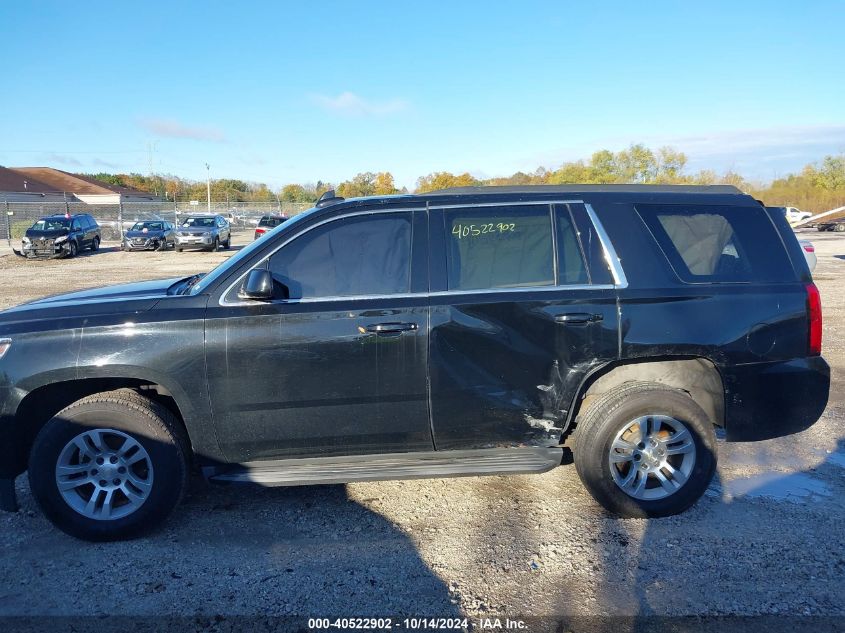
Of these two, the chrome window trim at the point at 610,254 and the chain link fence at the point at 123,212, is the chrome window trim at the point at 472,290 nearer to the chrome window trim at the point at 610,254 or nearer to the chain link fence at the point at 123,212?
the chrome window trim at the point at 610,254

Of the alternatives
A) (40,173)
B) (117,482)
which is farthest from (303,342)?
(40,173)

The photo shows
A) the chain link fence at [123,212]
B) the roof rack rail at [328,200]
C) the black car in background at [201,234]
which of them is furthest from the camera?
the chain link fence at [123,212]

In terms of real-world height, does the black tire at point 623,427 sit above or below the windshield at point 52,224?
below

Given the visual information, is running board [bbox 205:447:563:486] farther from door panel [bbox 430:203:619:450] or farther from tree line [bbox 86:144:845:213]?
tree line [bbox 86:144:845:213]

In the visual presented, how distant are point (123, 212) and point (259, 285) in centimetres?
4648

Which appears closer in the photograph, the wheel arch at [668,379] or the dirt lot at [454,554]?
the dirt lot at [454,554]

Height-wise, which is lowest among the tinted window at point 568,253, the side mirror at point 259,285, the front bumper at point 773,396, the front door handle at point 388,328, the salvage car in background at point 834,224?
the front bumper at point 773,396

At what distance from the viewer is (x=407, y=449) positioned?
379cm

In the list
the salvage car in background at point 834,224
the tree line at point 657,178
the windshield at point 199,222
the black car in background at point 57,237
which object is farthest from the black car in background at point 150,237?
the salvage car in background at point 834,224

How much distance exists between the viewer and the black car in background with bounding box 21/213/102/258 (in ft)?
76.9

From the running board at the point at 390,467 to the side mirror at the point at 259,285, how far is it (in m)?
1.01

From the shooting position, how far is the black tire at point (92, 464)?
139 inches

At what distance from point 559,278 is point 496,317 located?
0.49 metres

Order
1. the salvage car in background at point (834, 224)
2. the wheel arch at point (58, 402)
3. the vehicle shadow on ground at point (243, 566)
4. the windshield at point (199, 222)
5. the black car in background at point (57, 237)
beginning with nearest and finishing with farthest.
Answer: the vehicle shadow on ground at point (243, 566) → the wheel arch at point (58, 402) → the black car in background at point (57, 237) → the windshield at point (199, 222) → the salvage car in background at point (834, 224)
